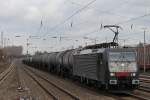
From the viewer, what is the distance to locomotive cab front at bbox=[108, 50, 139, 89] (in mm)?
21547

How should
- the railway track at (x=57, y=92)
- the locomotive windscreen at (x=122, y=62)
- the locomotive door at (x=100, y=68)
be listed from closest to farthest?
the railway track at (x=57, y=92) → the locomotive windscreen at (x=122, y=62) → the locomotive door at (x=100, y=68)

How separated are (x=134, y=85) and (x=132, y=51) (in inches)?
86.2

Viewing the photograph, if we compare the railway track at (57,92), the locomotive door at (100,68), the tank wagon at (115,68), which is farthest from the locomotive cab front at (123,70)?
the railway track at (57,92)

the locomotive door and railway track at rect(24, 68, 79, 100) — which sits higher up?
the locomotive door

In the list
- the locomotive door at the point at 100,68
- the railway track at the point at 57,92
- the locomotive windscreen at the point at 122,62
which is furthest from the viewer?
the locomotive door at the point at 100,68

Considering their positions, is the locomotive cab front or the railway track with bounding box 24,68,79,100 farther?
the locomotive cab front

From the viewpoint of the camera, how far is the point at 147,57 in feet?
169

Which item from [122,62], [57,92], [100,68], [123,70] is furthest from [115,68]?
[57,92]

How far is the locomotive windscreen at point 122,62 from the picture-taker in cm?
2197

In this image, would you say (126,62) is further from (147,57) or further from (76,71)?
(147,57)

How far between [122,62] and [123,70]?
58 centimetres

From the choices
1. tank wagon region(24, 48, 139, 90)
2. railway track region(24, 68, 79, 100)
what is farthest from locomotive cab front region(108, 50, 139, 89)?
railway track region(24, 68, 79, 100)

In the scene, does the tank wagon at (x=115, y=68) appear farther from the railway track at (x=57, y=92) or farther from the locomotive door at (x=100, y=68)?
the railway track at (x=57, y=92)

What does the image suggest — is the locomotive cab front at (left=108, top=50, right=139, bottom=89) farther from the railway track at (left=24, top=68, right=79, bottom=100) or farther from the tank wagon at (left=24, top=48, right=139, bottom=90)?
the railway track at (left=24, top=68, right=79, bottom=100)
